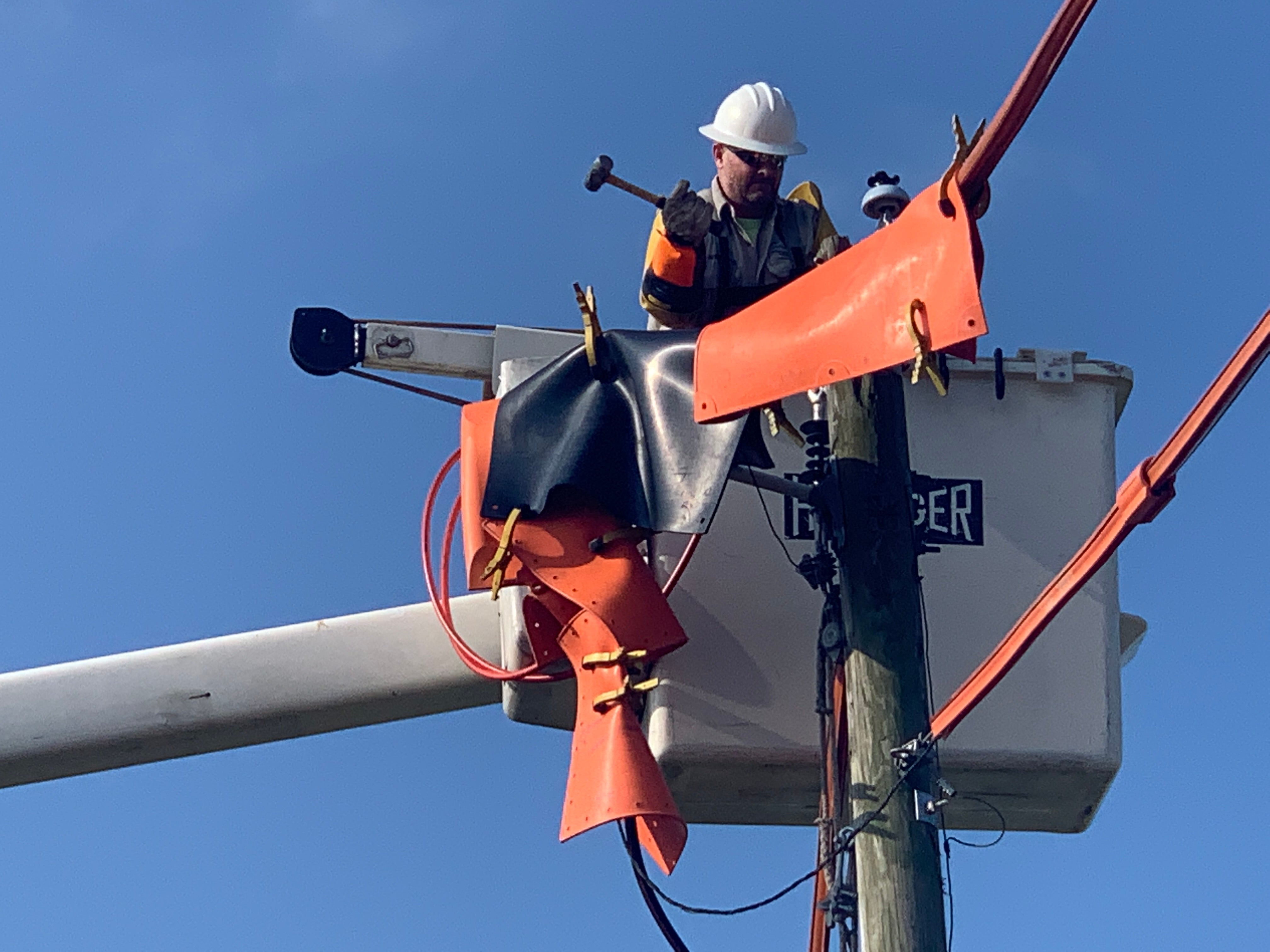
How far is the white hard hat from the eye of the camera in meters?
7.46

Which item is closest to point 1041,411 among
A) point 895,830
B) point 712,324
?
point 712,324

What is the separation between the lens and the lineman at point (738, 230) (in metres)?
6.98

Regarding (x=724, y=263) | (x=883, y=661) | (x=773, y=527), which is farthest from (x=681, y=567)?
(x=883, y=661)

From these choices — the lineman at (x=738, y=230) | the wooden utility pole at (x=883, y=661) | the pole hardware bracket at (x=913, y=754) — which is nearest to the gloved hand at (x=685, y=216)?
the lineman at (x=738, y=230)

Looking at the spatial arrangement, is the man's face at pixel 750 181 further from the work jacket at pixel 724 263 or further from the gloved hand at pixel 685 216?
the gloved hand at pixel 685 216

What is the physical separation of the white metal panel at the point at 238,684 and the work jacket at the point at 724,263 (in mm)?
1793

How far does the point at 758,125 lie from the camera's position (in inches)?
294

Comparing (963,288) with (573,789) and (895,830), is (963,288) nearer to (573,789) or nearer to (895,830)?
(895,830)

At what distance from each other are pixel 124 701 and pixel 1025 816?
3.58 metres

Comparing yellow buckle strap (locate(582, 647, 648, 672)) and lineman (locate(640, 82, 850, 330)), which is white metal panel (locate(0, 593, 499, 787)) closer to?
lineman (locate(640, 82, 850, 330))

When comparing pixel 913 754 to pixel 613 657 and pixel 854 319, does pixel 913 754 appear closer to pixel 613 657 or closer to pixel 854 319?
pixel 613 657

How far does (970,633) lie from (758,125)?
1.95 meters

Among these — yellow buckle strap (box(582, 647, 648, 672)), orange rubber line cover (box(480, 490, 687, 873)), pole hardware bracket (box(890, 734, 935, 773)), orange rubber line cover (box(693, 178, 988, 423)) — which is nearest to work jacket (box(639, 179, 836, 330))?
orange rubber line cover (box(693, 178, 988, 423))

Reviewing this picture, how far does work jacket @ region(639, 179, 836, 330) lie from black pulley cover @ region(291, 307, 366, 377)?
1583mm
